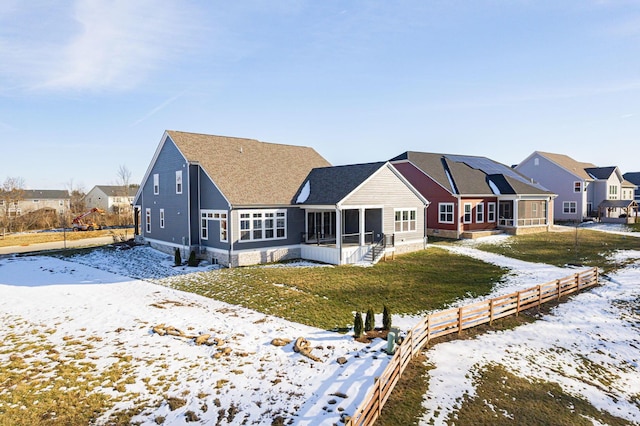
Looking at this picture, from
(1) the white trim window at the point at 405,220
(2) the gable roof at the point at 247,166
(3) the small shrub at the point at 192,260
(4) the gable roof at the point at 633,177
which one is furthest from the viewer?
(4) the gable roof at the point at 633,177

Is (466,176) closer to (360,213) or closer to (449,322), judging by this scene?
(360,213)

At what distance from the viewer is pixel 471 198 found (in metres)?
36.1

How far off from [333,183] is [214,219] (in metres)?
8.14

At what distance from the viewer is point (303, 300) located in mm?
16516

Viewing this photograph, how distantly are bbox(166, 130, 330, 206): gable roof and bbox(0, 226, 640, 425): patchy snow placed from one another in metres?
7.76

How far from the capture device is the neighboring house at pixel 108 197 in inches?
3174

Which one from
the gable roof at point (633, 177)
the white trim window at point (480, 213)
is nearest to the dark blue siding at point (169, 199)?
the white trim window at point (480, 213)

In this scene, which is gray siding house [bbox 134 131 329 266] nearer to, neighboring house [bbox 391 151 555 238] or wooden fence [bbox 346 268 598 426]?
wooden fence [bbox 346 268 598 426]

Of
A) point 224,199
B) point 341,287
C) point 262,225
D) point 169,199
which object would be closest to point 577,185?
point 262,225

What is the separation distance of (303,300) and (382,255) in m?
10.2

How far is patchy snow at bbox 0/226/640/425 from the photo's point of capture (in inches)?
359

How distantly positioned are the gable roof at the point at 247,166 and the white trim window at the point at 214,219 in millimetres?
1337

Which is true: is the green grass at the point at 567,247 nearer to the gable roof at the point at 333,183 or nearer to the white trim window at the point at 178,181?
the gable roof at the point at 333,183

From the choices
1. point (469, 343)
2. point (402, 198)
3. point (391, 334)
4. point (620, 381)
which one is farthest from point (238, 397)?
point (402, 198)
